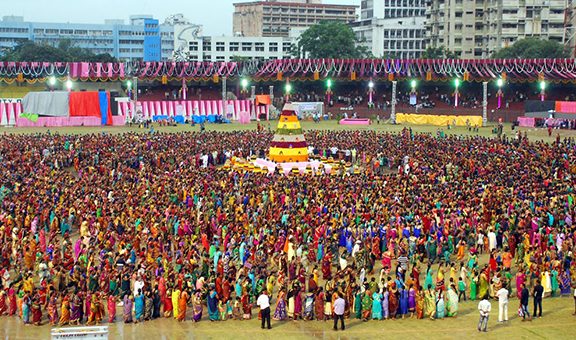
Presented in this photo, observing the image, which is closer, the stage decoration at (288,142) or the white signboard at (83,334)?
the white signboard at (83,334)

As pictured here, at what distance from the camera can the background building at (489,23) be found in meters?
104

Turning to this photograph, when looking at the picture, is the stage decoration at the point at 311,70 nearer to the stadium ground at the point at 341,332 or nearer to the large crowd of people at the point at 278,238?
the large crowd of people at the point at 278,238

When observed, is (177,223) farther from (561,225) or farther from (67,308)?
(561,225)

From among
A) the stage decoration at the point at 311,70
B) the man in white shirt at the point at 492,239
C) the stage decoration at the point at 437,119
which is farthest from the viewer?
the stage decoration at the point at 311,70

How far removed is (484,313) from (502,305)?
902 millimetres

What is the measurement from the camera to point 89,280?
18.8 metres

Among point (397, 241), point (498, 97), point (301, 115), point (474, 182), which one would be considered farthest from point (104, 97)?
point (397, 241)

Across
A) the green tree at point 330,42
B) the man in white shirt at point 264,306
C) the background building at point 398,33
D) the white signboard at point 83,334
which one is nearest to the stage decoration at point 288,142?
the man in white shirt at point 264,306

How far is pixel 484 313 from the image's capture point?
55.5 feet

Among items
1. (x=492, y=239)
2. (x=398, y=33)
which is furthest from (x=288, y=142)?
(x=398, y=33)

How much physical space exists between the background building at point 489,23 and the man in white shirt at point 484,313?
89.5m

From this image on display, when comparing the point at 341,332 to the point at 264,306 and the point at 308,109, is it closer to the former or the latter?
the point at 264,306

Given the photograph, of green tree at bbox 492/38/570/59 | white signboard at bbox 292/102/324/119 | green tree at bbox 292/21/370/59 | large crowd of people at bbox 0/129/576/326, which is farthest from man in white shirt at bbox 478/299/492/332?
green tree at bbox 292/21/370/59

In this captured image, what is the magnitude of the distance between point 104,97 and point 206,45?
7709cm
